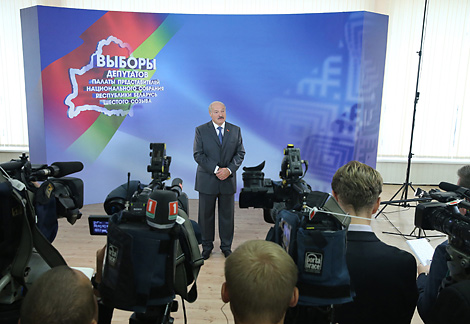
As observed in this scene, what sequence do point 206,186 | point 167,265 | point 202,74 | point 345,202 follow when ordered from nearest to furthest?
point 167,265
point 345,202
point 206,186
point 202,74

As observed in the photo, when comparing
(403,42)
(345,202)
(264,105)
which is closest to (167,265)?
(345,202)

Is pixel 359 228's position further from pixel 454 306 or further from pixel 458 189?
pixel 458 189

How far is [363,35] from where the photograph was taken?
528 centimetres

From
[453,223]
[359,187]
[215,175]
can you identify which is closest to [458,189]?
[453,223]

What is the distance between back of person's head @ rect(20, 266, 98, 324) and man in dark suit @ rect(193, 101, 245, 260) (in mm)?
2823

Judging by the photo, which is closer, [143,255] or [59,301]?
[59,301]

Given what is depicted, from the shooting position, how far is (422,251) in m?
1.91

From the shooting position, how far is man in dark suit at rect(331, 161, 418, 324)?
57.5 inches

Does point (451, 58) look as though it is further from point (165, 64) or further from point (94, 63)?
point (94, 63)

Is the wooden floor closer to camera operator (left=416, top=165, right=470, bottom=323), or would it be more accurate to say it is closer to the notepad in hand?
the notepad in hand

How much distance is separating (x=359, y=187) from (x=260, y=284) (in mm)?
715

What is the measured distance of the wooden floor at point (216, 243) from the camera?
2.89 m

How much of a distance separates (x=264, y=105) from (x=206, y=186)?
2.29m

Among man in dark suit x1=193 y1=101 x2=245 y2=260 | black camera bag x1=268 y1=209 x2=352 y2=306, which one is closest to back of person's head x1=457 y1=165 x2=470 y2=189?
black camera bag x1=268 y1=209 x2=352 y2=306
